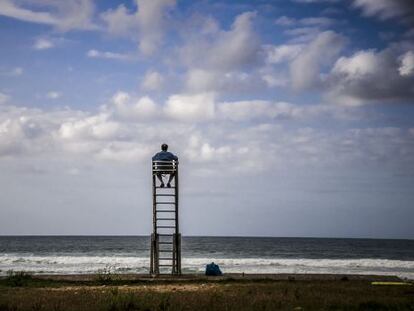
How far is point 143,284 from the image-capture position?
582 inches

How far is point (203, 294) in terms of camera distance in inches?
478

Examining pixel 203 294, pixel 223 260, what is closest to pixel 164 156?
pixel 203 294

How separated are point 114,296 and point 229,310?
2986 millimetres

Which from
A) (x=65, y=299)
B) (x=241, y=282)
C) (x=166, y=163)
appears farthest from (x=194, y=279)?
(x=65, y=299)

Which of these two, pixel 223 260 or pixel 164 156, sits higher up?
pixel 164 156

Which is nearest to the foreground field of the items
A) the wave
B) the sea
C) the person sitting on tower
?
the person sitting on tower

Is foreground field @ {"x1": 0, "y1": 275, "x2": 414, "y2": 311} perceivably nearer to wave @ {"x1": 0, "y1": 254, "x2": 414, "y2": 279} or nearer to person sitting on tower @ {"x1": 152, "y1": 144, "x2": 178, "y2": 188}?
person sitting on tower @ {"x1": 152, "y1": 144, "x2": 178, "y2": 188}

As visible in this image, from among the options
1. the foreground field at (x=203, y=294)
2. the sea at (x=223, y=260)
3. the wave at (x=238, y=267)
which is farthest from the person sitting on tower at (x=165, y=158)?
the wave at (x=238, y=267)

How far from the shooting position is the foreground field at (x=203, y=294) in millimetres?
10555

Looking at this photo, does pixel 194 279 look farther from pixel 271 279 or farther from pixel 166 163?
pixel 166 163

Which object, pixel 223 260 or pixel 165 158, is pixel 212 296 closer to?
pixel 165 158

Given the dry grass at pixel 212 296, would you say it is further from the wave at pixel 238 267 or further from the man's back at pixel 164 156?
the wave at pixel 238 267

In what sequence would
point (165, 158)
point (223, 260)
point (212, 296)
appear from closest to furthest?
point (212, 296)
point (165, 158)
point (223, 260)

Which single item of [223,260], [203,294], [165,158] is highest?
[165,158]
